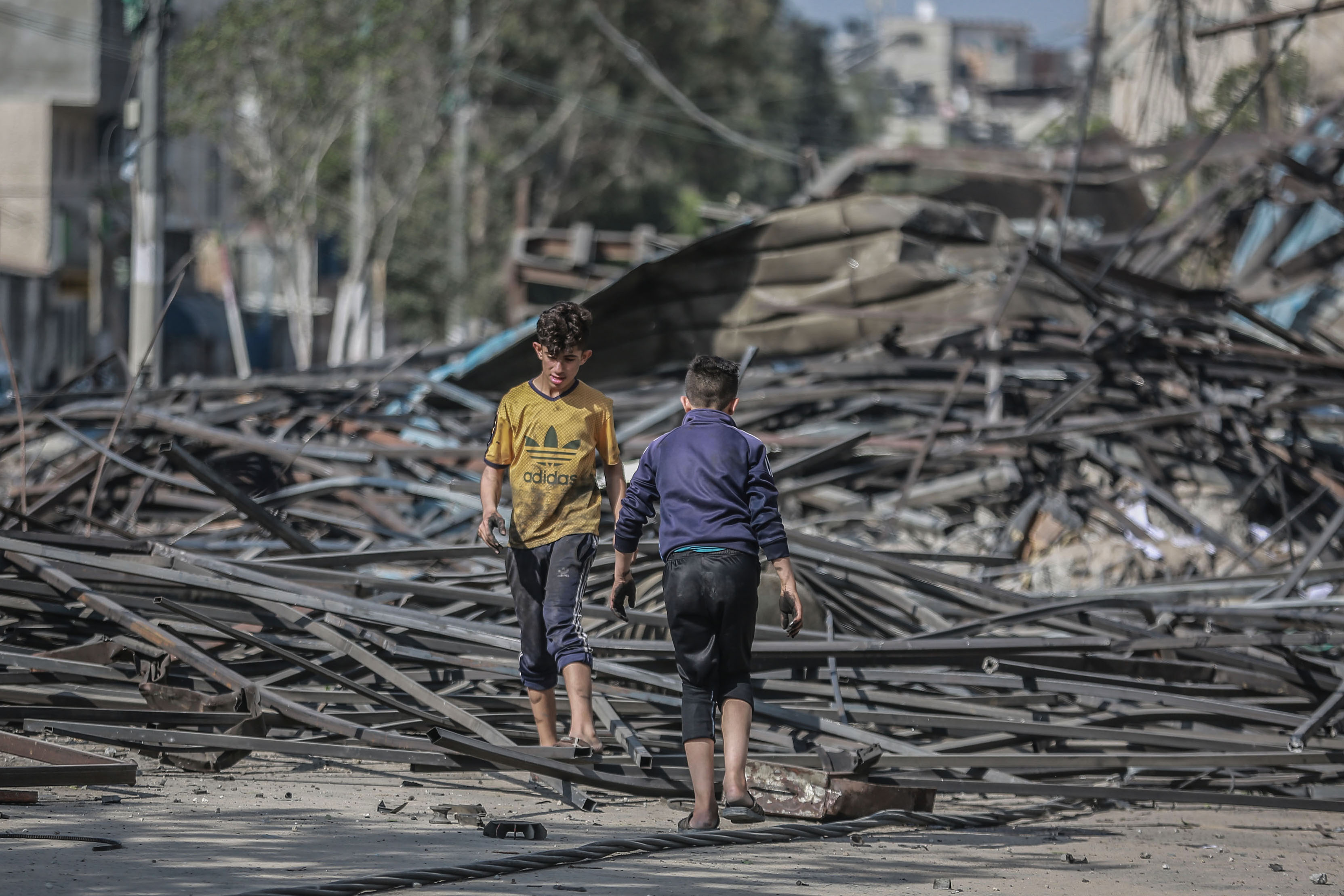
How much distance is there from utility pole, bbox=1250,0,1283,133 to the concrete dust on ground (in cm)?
1008

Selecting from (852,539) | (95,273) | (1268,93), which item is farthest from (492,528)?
(95,273)

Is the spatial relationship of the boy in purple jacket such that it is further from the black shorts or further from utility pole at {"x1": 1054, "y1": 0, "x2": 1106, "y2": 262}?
utility pole at {"x1": 1054, "y1": 0, "x2": 1106, "y2": 262}

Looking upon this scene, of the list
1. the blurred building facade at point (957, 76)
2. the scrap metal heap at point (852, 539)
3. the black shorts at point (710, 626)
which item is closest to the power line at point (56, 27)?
the scrap metal heap at point (852, 539)

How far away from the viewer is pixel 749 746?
5281 millimetres

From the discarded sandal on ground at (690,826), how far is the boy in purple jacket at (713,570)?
1cm

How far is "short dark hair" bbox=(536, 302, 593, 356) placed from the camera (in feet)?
15.9

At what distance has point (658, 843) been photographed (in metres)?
4.02

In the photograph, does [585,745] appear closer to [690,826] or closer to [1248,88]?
[690,826]

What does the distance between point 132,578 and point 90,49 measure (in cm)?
2970

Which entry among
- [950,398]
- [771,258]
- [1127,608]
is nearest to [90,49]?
[771,258]

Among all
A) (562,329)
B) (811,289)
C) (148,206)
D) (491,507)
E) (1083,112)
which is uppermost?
(1083,112)

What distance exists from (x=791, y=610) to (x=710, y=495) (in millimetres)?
439

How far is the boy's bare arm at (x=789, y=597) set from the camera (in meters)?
4.46

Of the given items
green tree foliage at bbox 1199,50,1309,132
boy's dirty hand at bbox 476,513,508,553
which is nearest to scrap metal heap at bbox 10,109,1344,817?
boy's dirty hand at bbox 476,513,508,553
